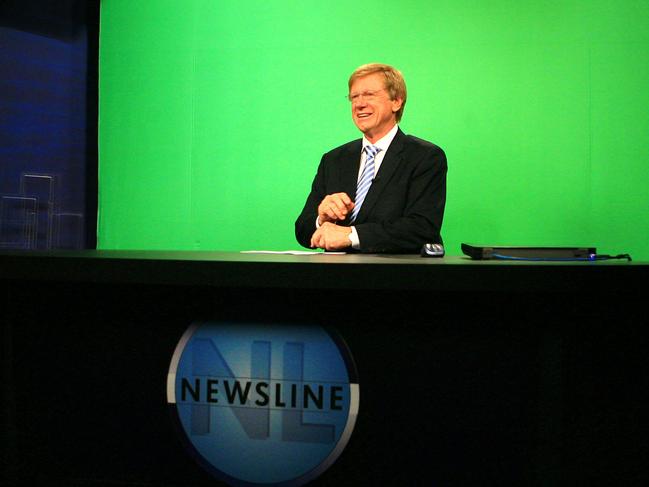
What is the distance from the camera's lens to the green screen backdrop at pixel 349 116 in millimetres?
3555

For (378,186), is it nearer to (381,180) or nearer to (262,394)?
(381,180)

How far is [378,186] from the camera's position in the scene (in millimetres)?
2494

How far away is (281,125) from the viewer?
12.5ft

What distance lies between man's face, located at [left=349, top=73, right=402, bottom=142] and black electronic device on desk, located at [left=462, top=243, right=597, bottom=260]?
3.81ft

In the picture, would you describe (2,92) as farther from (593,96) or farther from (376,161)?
(593,96)

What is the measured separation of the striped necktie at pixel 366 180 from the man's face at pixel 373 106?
0.06 meters

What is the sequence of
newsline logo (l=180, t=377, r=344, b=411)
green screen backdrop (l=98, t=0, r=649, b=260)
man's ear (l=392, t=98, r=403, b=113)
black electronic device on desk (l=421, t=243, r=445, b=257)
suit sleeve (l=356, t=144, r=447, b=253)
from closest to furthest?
newsline logo (l=180, t=377, r=344, b=411) → black electronic device on desk (l=421, t=243, r=445, b=257) → suit sleeve (l=356, t=144, r=447, b=253) → man's ear (l=392, t=98, r=403, b=113) → green screen backdrop (l=98, t=0, r=649, b=260)

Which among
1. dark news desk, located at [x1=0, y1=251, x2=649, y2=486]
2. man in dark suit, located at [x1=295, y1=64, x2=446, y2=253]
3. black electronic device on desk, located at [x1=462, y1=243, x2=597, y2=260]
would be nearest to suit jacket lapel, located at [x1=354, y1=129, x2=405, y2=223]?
man in dark suit, located at [x1=295, y1=64, x2=446, y2=253]

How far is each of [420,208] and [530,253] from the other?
965 mm

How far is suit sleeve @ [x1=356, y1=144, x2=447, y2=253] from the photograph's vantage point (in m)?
2.34

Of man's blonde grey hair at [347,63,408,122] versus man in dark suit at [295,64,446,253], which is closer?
man in dark suit at [295,64,446,253]

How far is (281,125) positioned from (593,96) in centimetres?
185

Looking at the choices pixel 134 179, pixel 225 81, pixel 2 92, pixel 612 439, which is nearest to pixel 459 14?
pixel 225 81

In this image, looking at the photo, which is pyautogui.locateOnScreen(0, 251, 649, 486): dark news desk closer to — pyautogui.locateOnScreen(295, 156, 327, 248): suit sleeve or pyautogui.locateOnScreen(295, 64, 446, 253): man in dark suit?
pyautogui.locateOnScreen(295, 64, 446, 253): man in dark suit
